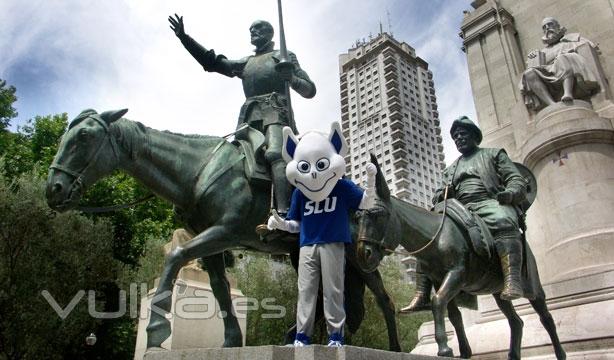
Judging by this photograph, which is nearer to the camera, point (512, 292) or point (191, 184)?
point (512, 292)

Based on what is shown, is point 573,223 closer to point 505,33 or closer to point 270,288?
point 505,33

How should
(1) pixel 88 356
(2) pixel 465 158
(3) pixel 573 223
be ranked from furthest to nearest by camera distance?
(1) pixel 88 356 → (3) pixel 573 223 → (2) pixel 465 158

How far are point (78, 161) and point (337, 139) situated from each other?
284 cm

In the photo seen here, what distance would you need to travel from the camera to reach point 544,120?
12062 millimetres

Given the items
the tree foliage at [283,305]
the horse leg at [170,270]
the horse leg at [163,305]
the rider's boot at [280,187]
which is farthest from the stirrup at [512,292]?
the tree foliage at [283,305]

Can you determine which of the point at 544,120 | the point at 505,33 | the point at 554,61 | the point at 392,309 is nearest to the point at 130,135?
the point at 392,309

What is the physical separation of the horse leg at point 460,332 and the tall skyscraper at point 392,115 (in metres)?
79.9

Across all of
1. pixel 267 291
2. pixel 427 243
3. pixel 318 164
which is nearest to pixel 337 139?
pixel 318 164

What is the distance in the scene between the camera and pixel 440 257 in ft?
19.5

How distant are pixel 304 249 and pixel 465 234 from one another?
2.50m

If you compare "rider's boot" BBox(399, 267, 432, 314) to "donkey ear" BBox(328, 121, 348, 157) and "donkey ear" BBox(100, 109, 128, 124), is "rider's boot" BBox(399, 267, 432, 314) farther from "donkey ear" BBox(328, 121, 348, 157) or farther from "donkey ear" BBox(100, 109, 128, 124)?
"donkey ear" BBox(100, 109, 128, 124)

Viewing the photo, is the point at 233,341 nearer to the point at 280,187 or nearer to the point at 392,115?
the point at 280,187

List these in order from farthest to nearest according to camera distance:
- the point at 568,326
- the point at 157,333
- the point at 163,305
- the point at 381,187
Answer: the point at 568,326 < the point at 381,187 < the point at 163,305 < the point at 157,333

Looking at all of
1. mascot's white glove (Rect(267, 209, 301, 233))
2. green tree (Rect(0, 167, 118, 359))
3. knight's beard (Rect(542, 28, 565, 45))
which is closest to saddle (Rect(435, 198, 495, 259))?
mascot's white glove (Rect(267, 209, 301, 233))
